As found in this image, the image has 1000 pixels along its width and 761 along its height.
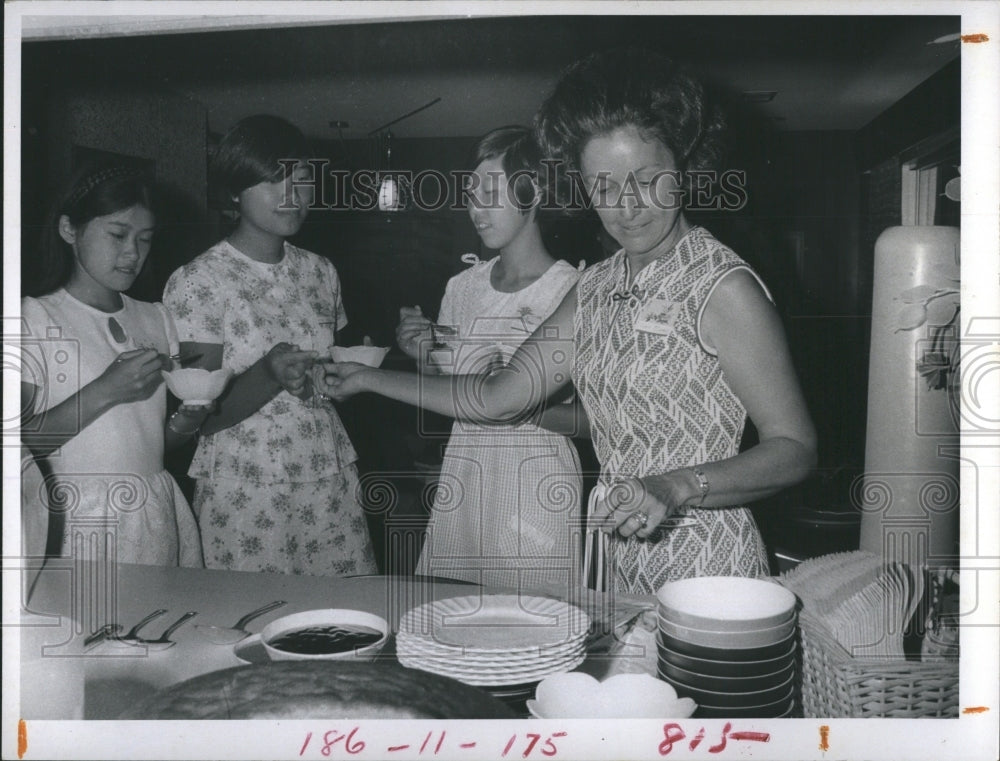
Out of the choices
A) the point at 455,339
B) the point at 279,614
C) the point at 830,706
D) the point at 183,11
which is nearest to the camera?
the point at 830,706

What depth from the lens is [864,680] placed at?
71cm

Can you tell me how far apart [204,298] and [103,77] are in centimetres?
33

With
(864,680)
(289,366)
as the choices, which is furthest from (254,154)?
(864,680)

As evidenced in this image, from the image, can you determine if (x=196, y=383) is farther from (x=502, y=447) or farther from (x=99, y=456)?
(x=502, y=447)

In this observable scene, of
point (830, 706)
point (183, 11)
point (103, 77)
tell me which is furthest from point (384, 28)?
point (830, 706)

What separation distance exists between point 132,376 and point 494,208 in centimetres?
58

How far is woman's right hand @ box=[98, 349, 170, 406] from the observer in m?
1.17

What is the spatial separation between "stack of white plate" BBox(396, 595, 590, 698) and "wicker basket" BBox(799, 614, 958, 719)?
0.22 m

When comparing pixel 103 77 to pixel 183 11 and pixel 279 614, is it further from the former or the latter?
pixel 279 614

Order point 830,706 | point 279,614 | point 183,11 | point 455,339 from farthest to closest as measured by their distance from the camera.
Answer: point 455,339
point 183,11
point 279,614
point 830,706

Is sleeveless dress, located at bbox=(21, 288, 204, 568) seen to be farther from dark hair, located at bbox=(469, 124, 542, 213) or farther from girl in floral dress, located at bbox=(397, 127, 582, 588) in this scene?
dark hair, located at bbox=(469, 124, 542, 213)

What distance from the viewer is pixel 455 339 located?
4.11 ft

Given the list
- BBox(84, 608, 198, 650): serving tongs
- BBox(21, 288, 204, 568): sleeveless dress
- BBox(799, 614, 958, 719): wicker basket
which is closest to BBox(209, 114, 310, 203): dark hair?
BBox(21, 288, 204, 568): sleeveless dress

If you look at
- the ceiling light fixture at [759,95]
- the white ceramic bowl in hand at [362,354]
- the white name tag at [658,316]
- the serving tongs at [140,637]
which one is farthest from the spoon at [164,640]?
the ceiling light fixture at [759,95]
